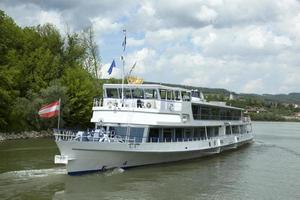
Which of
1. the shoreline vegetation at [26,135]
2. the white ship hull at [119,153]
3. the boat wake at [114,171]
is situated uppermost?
the shoreline vegetation at [26,135]

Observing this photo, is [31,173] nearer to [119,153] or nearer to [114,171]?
[114,171]

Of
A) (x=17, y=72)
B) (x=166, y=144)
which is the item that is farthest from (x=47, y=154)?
(x=17, y=72)

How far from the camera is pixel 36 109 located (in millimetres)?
59156

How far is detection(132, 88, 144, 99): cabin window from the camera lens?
34688mm

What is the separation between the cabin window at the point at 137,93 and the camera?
34.7 m

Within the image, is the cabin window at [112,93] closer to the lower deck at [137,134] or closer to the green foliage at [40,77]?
the lower deck at [137,134]

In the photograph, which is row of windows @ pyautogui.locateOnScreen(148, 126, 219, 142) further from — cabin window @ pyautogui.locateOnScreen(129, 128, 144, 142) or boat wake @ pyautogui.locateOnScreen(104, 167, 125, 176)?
boat wake @ pyautogui.locateOnScreen(104, 167, 125, 176)

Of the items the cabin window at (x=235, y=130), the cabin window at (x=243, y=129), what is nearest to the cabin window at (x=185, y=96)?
the cabin window at (x=235, y=130)

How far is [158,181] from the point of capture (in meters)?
28.5

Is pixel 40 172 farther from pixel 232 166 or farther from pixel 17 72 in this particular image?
pixel 17 72

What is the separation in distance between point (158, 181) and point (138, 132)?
539 centimetres

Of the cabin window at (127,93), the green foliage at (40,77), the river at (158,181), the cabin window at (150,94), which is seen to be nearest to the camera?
the river at (158,181)

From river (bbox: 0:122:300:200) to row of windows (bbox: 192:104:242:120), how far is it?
12.5 feet

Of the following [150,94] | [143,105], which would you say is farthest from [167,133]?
[150,94]
